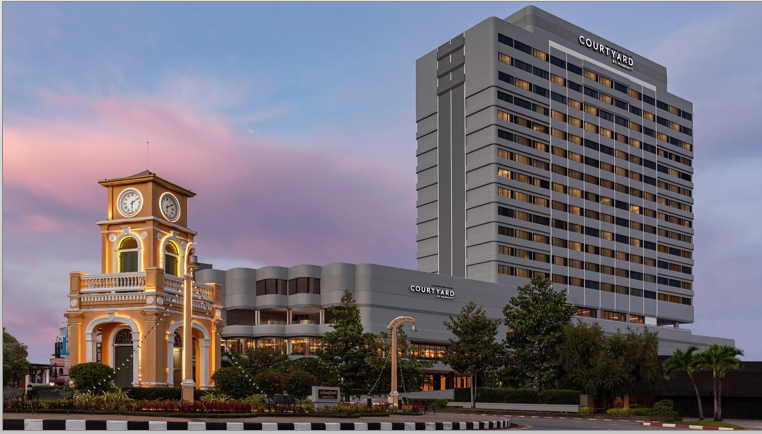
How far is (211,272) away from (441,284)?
2994 cm

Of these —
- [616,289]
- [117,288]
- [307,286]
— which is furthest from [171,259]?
[616,289]

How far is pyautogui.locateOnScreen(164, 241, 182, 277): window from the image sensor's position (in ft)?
140

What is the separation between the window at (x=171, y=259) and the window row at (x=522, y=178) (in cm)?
8022

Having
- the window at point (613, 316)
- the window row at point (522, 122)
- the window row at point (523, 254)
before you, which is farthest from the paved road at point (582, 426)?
the window at point (613, 316)

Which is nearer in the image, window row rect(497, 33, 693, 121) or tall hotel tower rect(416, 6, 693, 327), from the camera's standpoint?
tall hotel tower rect(416, 6, 693, 327)

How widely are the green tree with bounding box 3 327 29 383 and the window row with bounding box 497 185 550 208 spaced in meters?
70.3

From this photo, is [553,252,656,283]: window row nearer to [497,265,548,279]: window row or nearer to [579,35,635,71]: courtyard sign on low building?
[497,265,548,279]: window row

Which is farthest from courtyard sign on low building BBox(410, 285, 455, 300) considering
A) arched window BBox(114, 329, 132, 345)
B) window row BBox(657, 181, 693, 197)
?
arched window BBox(114, 329, 132, 345)

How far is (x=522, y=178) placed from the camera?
121 meters

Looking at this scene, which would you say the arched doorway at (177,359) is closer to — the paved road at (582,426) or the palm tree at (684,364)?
the paved road at (582,426)

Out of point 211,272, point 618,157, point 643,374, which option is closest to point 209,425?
point 643,374

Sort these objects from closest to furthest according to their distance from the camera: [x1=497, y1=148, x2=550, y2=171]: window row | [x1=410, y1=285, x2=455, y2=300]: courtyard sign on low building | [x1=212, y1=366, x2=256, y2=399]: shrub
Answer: [x1=212, y1=366, x2=256, y2=399]: shrub → [x1=410, y1=285, x2=455, y2=300]: courtyard sign on low building → [x1=497, y1=148, x2=550, y2=171]: window row

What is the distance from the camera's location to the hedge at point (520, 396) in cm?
5944

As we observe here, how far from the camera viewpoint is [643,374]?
5781 cm
